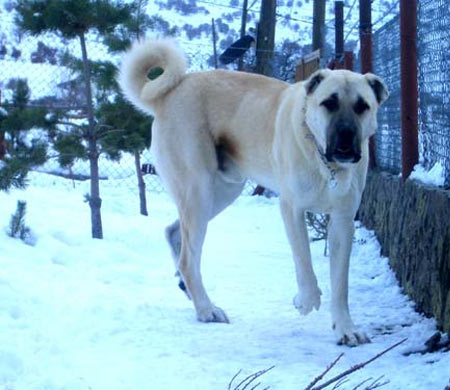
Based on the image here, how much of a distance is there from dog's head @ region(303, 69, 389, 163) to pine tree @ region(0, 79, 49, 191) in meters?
3.10

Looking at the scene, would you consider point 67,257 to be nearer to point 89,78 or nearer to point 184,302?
point 184,302

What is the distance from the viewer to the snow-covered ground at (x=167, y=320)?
2.95m

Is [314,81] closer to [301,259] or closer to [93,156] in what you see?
[301,259]

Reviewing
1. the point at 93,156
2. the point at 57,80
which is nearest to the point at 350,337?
the point at 93,156

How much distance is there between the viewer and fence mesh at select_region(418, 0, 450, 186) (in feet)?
13.7

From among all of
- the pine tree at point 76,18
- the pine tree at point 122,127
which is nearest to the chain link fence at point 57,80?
the pine tree at point 122,127

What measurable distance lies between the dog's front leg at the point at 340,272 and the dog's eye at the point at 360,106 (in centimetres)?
57

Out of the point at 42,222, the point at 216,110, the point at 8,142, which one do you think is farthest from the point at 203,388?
the point at 8,142

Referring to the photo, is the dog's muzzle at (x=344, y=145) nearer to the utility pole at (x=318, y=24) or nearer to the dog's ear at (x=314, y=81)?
the dog's ear at (x=314, y=81)

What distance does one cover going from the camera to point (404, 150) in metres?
4.98

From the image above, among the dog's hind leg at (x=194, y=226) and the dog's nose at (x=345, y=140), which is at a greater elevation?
the dog's nose at (x=345, y=140)

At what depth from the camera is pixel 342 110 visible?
Result: 354 centimetres

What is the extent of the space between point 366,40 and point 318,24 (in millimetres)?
5634

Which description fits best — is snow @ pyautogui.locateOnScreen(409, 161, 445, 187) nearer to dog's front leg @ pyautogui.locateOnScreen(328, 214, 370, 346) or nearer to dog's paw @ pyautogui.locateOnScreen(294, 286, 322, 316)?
dog's front leg @ pyautogui.locateOnScreen(328, 214, 370, 346)
